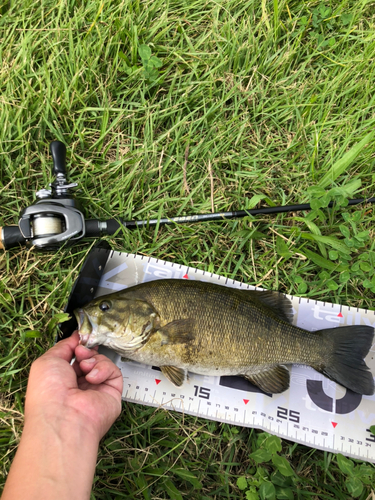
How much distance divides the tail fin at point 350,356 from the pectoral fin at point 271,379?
34 cm

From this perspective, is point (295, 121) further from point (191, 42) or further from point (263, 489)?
point (263, 489)

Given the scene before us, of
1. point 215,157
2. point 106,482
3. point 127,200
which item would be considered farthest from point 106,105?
point 106,482

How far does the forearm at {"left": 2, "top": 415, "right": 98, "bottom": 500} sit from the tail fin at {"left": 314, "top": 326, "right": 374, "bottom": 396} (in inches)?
75.9

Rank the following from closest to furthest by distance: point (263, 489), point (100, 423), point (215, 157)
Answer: point (100, 423) → point (263, 489) → point (215, 157)

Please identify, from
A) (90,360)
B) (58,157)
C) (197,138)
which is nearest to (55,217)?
Answer: (58,157)

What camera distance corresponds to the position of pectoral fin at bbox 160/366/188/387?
266cm

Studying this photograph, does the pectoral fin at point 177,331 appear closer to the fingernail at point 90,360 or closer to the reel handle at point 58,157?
the fingernail at point 90,360

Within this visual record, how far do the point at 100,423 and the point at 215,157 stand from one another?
2.47 m

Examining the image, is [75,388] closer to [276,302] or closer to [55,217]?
[55,217]

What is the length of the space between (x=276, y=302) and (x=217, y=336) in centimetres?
61

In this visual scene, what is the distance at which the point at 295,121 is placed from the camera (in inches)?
134

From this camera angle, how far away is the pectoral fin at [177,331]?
99.1 inches

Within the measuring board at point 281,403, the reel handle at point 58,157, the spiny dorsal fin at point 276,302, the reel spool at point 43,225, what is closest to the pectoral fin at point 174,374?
the measuring board at point 281,403

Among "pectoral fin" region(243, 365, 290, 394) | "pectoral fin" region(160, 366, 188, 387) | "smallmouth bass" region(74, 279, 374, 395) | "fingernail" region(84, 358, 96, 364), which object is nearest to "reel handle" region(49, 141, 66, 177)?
"smallmouth bass" region(74, 279, 374, 395)
